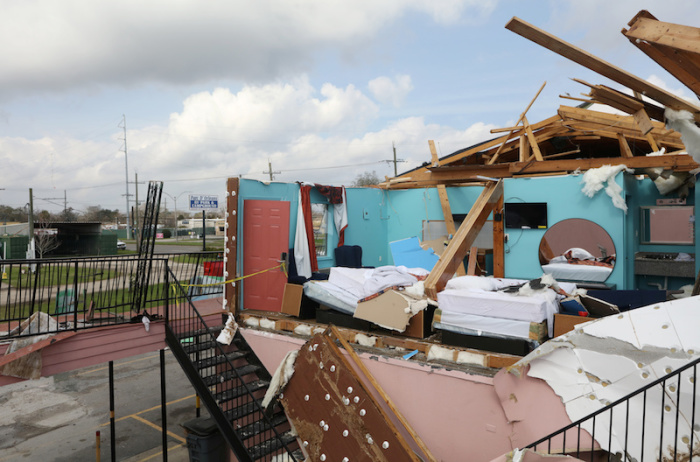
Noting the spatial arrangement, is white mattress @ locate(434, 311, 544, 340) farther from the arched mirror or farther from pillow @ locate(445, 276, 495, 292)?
the arched mirror

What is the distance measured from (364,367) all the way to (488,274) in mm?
6377

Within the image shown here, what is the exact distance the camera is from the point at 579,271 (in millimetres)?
10148

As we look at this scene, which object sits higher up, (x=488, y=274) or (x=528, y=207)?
(x=528, y=207)

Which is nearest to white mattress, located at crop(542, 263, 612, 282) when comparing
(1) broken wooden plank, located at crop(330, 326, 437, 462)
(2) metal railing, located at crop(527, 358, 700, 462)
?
(1) broken wooden plank, located at crop(330, 326, 437, 462)

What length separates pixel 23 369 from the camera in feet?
22.9

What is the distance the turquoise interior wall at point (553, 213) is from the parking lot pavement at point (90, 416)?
8903 millimetres

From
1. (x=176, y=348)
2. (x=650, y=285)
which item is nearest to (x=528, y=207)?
(x=650, y=285)

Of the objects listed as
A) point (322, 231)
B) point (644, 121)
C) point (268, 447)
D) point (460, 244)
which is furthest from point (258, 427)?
point (644, 121)

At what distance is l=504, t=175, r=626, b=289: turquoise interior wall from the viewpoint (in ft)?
32.1

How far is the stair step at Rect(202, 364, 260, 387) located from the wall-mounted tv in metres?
6.81

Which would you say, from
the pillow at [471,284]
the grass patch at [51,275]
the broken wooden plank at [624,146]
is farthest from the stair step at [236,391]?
the broken wooden plank at [624,146]

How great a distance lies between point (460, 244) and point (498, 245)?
3292mm

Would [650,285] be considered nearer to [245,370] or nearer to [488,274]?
[488,274]

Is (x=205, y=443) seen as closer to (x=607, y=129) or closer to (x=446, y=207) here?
(x=446, y=207)
